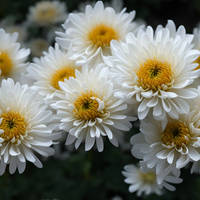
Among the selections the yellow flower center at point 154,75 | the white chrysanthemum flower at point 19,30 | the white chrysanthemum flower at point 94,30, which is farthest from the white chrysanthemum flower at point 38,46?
the yellow flower center at point 154,75

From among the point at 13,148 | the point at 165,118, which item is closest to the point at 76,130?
the point at 13,148

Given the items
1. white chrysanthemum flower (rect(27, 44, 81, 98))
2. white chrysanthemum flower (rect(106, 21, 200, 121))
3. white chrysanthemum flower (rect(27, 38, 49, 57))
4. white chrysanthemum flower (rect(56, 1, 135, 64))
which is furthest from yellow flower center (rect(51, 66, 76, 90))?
white chrysanthemum flower (rect(27, 38, 49, 57))

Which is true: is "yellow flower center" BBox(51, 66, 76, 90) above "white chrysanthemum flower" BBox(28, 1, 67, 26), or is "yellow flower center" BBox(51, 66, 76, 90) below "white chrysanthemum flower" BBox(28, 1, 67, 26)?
below

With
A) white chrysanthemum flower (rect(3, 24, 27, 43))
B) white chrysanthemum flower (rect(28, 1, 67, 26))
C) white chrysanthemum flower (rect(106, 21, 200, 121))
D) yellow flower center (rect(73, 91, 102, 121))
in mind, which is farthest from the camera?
white chrysanthemum flower (rect(3, 24, 27, 43))

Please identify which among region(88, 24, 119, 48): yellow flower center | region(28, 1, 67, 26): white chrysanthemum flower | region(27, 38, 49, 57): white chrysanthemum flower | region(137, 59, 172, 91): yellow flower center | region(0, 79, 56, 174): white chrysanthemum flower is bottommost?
region(0, 79, 56, 174): white chrysanthemum flower

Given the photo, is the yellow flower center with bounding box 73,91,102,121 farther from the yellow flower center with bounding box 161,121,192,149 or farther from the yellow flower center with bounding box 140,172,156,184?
the yellow flower center with bounding box 140,172,156,184

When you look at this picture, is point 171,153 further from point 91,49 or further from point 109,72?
point 91,49

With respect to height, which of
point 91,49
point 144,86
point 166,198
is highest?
point 91,49
